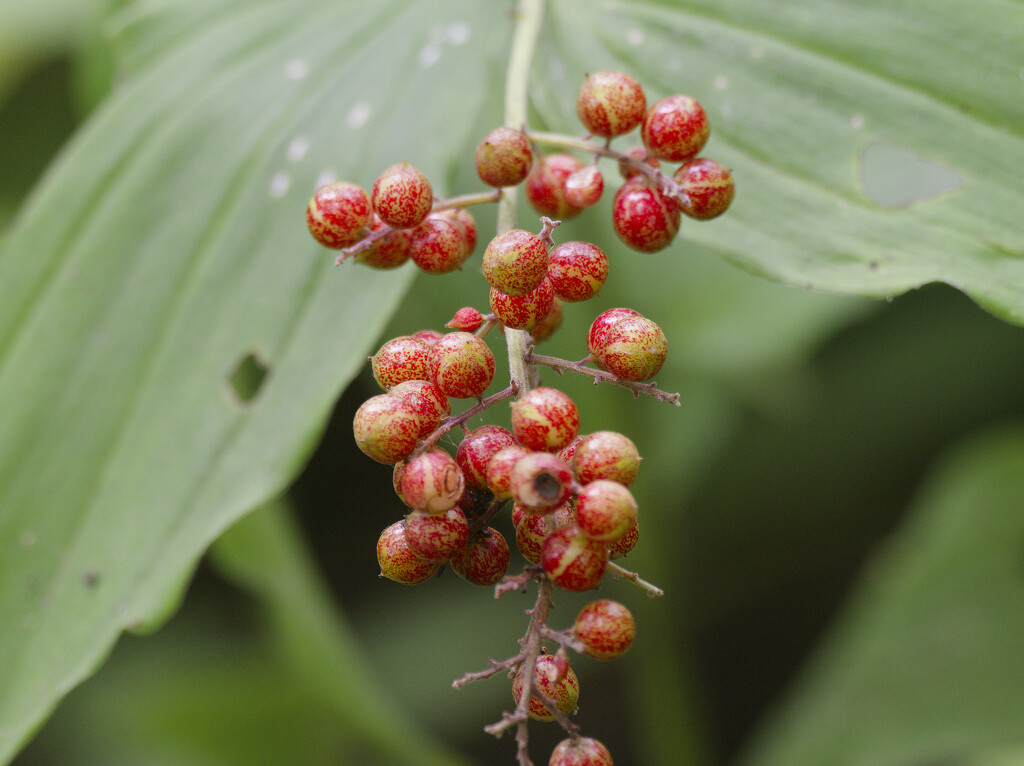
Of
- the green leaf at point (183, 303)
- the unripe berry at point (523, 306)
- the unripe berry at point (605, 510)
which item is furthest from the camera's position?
the green leaf at point (183, 303)

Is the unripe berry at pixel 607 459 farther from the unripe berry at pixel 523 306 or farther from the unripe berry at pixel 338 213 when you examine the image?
the unripe berry at pixel 338 213

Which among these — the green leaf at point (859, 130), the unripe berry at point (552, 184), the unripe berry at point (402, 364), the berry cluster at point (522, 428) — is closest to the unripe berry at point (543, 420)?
the berry cluster at point (522, 428)

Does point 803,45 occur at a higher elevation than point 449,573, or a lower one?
higher

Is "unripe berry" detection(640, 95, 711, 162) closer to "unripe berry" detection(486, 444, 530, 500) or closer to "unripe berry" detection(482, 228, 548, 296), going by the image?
"unripe berry" detection(482, 228, 548, 296)

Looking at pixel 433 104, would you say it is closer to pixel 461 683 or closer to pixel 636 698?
pixel 461 683

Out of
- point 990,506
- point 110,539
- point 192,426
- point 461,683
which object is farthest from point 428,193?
point 990,506

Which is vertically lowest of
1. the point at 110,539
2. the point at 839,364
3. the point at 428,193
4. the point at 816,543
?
the point at 816,543
